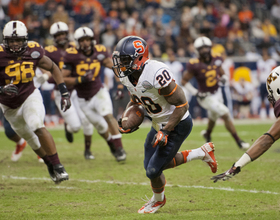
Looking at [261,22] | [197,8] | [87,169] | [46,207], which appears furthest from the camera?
[261,22]

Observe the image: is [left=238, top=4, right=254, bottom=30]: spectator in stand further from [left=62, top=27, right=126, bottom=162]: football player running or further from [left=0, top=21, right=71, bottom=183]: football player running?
[left=0, top=21, right=71, bottom=183]: football player running

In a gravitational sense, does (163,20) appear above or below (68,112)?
above

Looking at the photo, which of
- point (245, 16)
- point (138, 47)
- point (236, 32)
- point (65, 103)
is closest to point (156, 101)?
point (138, 47)

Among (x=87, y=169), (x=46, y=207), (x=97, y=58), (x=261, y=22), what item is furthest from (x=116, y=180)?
(x=261, y=22)

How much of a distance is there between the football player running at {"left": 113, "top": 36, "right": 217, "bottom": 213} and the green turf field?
367 millimetres

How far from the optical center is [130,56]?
343 centimetres

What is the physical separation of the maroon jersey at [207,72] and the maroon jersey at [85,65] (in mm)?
1846

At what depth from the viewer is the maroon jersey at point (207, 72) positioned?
7234 mm

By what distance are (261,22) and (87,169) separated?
12.6 m

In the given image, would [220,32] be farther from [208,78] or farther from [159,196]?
[159,196]

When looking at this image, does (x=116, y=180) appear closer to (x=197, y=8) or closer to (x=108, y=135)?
(x=108, y=135)

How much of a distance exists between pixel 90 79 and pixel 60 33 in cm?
111

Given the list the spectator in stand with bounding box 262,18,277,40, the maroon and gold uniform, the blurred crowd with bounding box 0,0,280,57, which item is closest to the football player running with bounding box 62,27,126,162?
the maroon and gold uniform

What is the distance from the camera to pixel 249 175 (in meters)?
5.04
